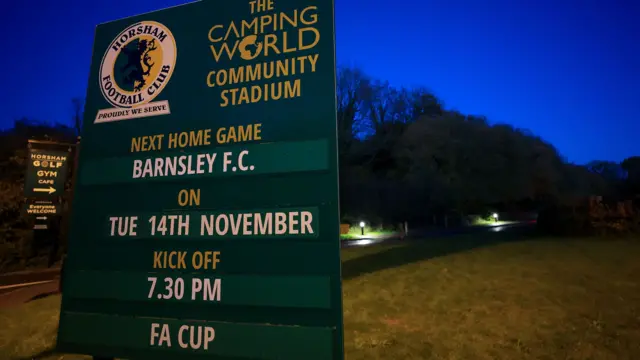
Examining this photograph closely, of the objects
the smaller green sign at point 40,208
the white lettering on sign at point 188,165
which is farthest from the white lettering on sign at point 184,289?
the smaller green sign at point 40,208

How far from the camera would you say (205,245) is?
9.68 feet

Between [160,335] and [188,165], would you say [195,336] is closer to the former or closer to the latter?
[160,335]

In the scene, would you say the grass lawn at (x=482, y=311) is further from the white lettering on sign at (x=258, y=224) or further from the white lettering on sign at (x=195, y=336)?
the white lettering on sign at (x=258, y=224)

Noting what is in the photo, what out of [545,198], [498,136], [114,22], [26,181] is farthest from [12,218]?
[545,198]

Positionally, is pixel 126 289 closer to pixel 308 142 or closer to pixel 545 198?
pixel 308 142

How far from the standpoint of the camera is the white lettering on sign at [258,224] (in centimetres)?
272

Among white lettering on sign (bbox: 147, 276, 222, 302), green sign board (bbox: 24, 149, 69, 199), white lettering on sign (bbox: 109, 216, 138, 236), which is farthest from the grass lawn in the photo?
green sign board (bbox: 24, 149, 69, 199)

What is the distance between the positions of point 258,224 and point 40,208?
17043 mm

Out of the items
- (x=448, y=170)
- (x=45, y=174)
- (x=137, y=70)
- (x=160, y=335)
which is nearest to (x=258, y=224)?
(x=160, y=335)

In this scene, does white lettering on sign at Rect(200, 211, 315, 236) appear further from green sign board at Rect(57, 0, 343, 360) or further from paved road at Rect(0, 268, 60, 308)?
paved road at Rect(0, 268, 60, 308)

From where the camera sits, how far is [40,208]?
51.4 ft

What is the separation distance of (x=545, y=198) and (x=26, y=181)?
137ft

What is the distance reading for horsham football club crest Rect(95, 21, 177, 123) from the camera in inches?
132

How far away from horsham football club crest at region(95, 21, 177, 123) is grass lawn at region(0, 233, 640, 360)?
3.96 meters
